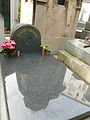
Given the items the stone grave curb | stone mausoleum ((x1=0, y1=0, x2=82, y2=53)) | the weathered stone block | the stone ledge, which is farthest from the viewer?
stone mausoleum ((x1=0, y1=0, x2=82, y2=53))

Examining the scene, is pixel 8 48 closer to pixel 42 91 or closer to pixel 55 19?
pixel 42 91

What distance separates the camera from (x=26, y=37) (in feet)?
13.8

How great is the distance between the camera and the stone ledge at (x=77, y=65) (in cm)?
408

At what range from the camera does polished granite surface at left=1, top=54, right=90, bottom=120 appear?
1.96 metres

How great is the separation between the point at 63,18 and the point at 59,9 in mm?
488

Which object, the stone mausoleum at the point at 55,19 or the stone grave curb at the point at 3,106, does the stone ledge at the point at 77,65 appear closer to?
the stone mausoleum at the point at 55,19

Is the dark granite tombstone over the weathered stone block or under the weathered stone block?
over

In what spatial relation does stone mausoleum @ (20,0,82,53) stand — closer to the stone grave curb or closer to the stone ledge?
the stone ledge

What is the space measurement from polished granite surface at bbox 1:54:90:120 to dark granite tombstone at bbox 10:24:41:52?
2.07ft

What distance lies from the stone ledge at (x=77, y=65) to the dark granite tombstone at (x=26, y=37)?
1299 mm

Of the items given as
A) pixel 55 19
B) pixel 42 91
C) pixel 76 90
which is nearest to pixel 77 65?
pixel 76 90

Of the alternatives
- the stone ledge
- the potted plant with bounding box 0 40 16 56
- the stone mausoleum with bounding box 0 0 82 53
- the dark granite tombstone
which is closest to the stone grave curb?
the potted plant with bounding box 0 40 16 56

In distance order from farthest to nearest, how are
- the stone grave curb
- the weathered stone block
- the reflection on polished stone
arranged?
the weathered stone block, the reflection on polished stone, the stone grave curb

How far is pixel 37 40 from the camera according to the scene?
172 inches
